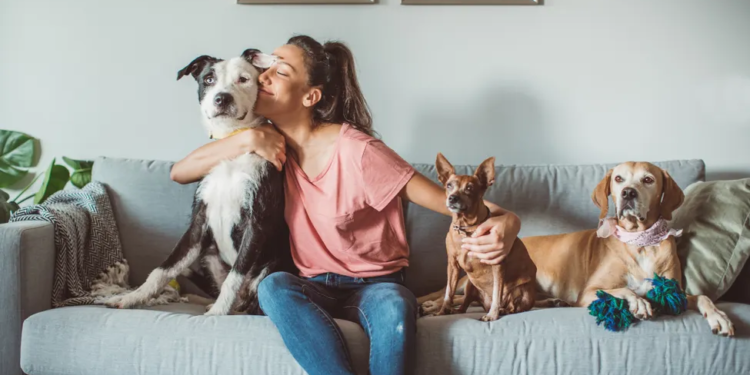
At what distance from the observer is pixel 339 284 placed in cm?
186

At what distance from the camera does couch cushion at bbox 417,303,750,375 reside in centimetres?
159

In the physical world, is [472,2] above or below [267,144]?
above

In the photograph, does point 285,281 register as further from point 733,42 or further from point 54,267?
Answer: point 733,42

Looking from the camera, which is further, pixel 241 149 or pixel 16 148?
pixel 16 148

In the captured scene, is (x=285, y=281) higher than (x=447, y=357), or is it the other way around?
(x=285, y=281)

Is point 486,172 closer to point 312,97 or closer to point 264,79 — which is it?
point 312,97

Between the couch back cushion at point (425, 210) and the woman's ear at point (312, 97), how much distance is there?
58cm

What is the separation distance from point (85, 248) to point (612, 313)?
1718 millimetres

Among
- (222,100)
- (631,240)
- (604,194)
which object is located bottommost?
(631,240)

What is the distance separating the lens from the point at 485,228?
1.78 m

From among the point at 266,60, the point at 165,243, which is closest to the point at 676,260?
the point at 266,60

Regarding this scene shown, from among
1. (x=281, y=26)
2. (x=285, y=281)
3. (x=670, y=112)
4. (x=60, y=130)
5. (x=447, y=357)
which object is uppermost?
(x=281, y=26)

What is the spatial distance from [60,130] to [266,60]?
133cm

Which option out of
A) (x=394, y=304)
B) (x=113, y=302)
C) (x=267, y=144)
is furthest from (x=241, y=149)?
(x=394, y=304)
